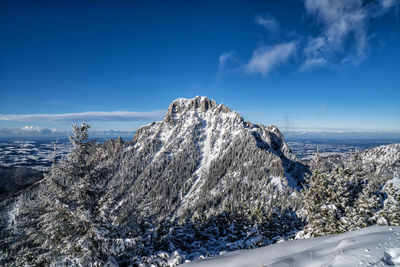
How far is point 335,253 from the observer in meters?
7.30

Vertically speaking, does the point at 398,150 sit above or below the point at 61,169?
below

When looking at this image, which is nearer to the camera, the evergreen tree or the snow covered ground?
the snow covered ground

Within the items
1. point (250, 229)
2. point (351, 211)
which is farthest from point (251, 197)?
point (351, 211)

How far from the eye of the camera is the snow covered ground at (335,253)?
6.36m

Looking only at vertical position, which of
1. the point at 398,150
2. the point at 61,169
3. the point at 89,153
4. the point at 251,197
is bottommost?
the point at 251,197

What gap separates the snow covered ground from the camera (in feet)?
A: 20.9

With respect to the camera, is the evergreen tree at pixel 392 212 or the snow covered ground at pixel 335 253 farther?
the evergreen tree at pixel 392 212

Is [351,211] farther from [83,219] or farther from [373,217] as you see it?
[83,219]

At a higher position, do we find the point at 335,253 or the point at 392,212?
the point at 335,253

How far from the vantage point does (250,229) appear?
2511cm

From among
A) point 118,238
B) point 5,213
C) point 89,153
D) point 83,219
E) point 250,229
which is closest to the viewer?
point 83,219

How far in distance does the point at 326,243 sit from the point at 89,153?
48.5 ft

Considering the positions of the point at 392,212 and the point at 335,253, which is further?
the point at 392,212

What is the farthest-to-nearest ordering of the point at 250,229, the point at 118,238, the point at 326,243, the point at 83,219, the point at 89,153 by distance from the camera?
the point at 250,229 < the point at 89,153 < the point at 118,238 < the point at 83,219 < the point at 326,243
